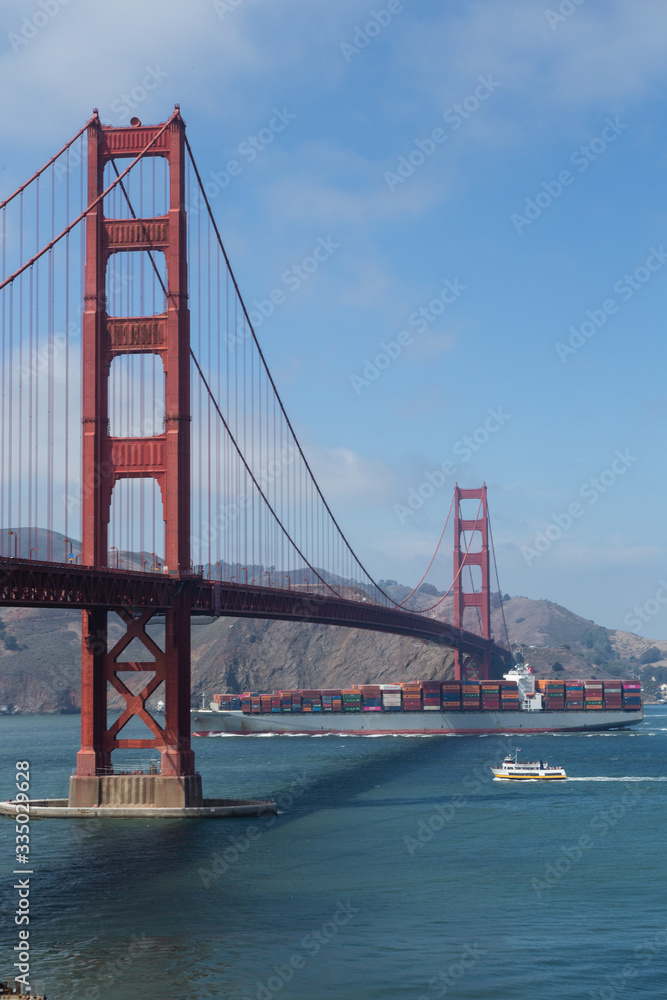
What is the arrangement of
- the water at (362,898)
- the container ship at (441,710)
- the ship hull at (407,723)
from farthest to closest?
1. the container ship at (441,710)
2. the ship hull at (407,723)
3. the water at (362,898)

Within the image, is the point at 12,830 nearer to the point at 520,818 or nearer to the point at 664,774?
the point at 520,818

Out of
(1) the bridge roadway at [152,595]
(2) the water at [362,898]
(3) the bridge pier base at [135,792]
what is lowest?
(2) the water at [362,898]

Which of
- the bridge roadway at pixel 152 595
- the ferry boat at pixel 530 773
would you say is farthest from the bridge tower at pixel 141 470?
the ferry boat at pixel 530 773

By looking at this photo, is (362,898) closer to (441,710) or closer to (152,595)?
(152,595)

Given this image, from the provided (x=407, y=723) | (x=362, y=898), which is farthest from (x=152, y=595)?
(x=407, y=723)

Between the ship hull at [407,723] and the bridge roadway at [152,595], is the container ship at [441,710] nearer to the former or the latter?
the ship hull at [407,723]

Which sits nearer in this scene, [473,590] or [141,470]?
[141,470]

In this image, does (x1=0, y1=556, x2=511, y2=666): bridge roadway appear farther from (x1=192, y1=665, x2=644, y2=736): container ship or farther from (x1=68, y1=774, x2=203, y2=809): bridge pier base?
(x1=192, y1=665, x2=644, y2=736): container ship
